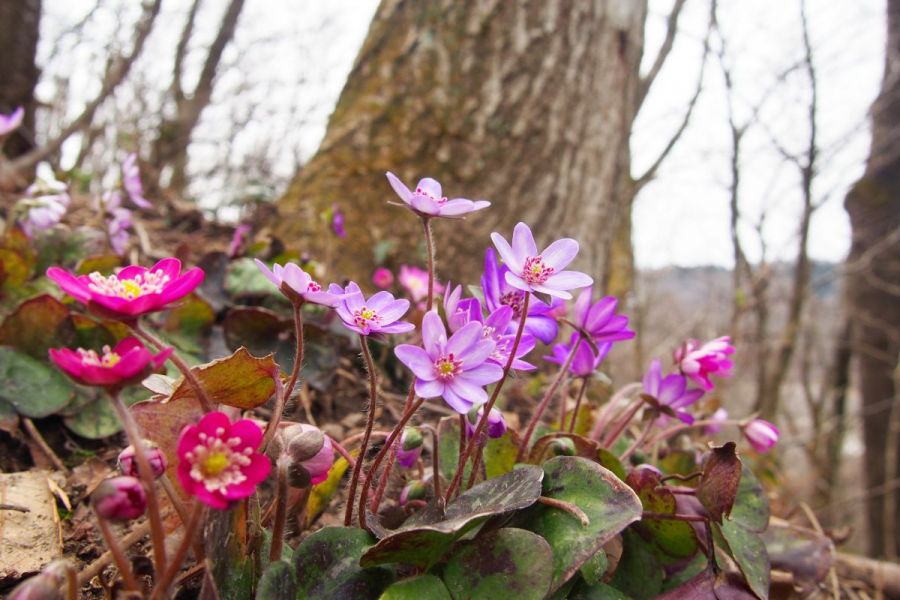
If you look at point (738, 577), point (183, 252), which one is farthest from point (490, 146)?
point (738, 577)

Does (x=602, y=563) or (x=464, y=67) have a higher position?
(x=464, y=67)

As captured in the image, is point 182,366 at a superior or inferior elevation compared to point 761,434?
superior

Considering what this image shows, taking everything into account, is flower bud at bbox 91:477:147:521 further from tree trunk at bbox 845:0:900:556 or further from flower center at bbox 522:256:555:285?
tree trunk at bbox 845:0:900:556

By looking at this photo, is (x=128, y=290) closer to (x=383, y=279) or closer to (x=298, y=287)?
(x=298, y=287)

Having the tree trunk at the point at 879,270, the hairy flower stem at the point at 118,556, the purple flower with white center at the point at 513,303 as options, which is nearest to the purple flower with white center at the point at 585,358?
the purple flower with white center at the point at 513,303

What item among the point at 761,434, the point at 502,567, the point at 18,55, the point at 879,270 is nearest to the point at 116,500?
the point at 502,567

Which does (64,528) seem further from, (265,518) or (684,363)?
(684,363)

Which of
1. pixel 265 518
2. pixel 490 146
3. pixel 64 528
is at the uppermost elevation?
pixel 490 146
